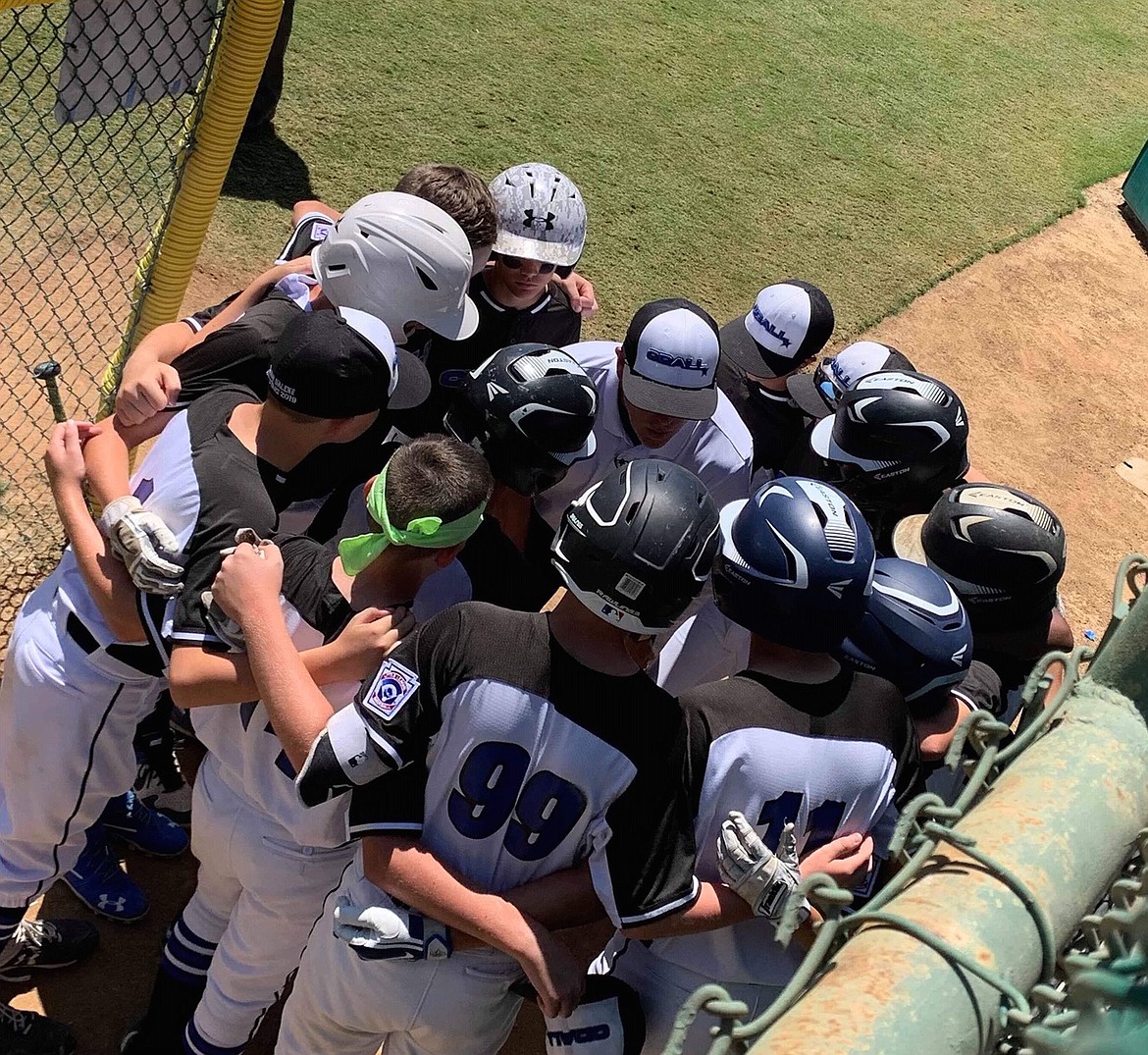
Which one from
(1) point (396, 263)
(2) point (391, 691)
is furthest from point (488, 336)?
(2) point (391, 691)

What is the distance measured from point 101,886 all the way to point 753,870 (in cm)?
219

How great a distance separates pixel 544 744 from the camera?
217 cm

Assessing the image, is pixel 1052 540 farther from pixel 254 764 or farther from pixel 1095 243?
pixel 1095 243

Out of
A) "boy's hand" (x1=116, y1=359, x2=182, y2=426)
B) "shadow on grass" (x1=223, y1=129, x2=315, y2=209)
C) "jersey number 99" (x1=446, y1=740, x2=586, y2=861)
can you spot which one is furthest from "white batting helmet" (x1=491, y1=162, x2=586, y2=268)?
"shadow on grass" (x1=223, y1=129, x2=315, y2=209)

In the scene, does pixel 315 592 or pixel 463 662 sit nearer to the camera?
pixel 463 662

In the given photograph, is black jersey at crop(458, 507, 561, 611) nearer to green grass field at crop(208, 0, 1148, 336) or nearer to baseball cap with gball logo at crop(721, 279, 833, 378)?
baseball cap with gball logo at crop(721, 279, 833, 378)

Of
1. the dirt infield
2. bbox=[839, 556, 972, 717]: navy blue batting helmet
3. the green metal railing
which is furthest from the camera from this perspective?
the dirt infield

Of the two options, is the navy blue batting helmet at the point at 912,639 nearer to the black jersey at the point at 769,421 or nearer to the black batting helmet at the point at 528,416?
the black batting helmet at the point at 528,416

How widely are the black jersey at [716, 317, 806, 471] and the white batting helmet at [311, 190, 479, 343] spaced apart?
3.75 feet

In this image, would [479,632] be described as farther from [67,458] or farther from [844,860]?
[67,458]

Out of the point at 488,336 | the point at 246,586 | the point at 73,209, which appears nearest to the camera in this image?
the point at 246,586

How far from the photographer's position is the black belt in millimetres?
2885

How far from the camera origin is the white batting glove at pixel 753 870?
7.32 feet

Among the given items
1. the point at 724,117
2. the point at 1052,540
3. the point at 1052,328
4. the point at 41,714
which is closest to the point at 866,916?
the point at 1052,540
